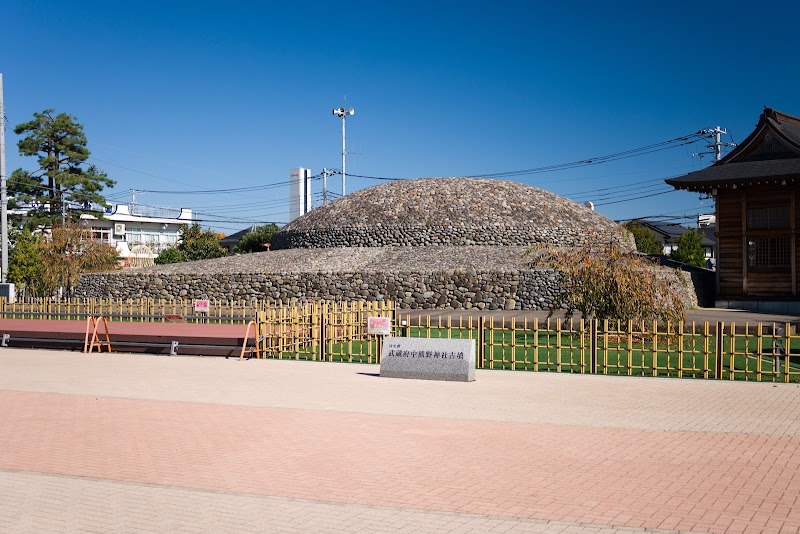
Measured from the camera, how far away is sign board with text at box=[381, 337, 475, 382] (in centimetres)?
1423

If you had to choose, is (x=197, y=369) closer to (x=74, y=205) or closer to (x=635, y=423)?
(x=635, y=423)

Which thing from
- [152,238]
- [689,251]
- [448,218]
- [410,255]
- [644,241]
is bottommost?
[410,255]

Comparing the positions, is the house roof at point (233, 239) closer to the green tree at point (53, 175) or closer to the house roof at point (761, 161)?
the green tree at point (53, 175)

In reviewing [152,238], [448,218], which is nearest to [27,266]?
[448,218]

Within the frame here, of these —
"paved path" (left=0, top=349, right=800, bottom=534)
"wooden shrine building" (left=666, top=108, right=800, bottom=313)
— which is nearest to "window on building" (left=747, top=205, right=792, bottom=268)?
"wooden shrine building" (left=666, top=108, right=800, bottom=313)

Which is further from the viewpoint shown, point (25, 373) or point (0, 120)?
point (0, 120)

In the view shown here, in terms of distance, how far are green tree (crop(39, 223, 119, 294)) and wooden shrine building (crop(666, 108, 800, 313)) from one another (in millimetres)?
31275

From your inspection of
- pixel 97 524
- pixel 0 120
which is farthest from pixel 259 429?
pixel 0 120

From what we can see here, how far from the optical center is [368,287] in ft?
118

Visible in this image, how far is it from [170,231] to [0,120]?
63327 millimetres

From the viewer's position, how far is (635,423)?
33.3ft

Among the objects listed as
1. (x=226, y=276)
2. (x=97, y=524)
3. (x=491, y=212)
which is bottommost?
(x=97, y=524)

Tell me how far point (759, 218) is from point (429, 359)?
→ 23.6 meters

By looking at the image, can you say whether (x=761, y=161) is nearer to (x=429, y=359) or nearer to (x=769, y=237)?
(x=769, y=237)
